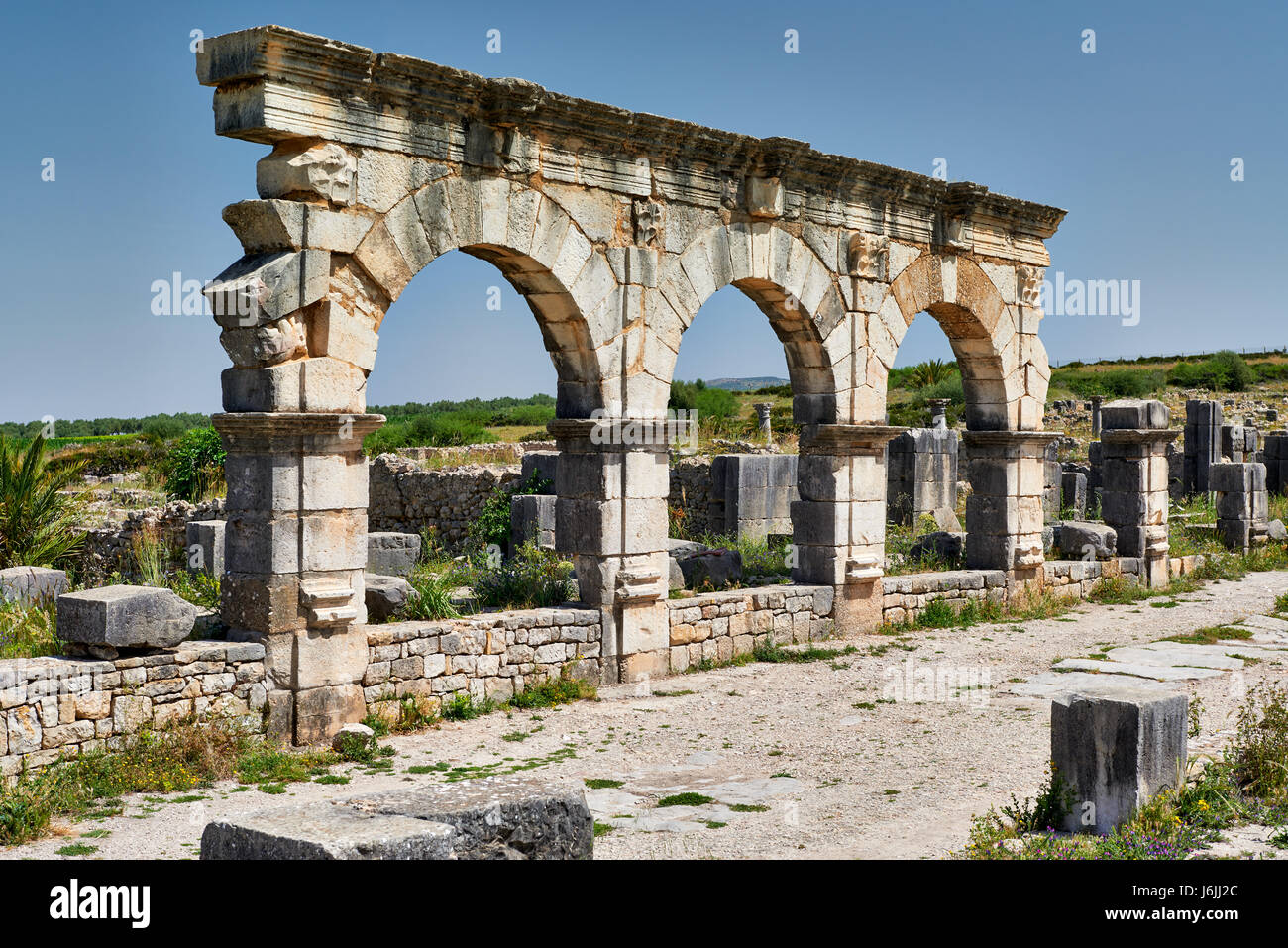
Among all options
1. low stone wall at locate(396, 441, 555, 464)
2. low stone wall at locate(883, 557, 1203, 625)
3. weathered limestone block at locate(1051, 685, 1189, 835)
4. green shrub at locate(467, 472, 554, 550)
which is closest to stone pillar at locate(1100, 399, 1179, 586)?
low stone wall at locate(883, 557, 1203, 625)

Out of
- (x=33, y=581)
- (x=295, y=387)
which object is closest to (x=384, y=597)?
(x=295, y=387)

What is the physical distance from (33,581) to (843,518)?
7213 mm

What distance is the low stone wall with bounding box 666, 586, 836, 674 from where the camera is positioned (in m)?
10.4

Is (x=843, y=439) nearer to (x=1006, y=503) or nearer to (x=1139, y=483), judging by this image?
(x=1006, y=503)

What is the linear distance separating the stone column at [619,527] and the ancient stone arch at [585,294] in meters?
0.02

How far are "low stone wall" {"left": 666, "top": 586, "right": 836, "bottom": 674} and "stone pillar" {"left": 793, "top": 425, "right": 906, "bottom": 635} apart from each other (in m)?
0.26

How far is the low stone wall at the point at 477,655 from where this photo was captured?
8320mm

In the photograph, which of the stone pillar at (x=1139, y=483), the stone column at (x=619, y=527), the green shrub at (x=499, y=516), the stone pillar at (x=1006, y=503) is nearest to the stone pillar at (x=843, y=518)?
the stone column at (x=619, y=527)

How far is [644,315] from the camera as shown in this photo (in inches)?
393

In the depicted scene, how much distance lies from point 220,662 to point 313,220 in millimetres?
2840

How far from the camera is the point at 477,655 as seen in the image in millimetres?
8836

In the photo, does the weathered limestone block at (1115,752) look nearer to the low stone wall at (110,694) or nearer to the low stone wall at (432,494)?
the low stone wall at (110,694)
